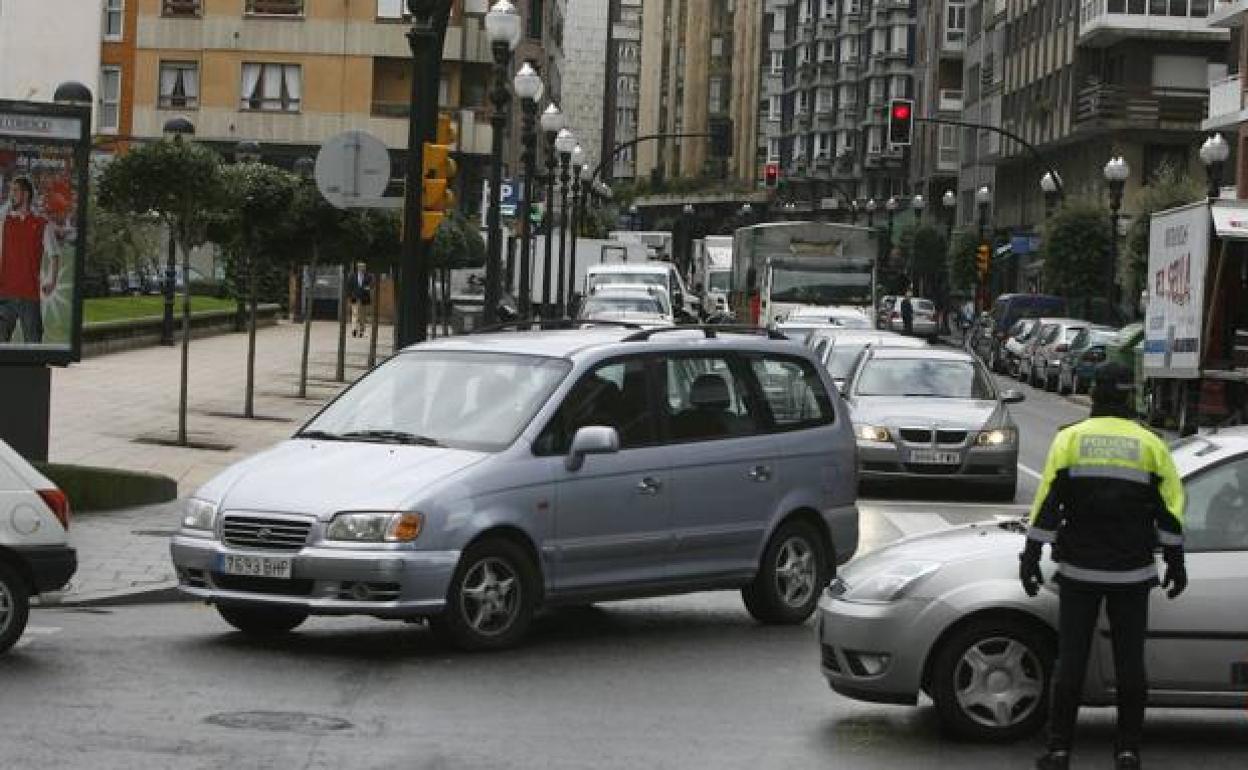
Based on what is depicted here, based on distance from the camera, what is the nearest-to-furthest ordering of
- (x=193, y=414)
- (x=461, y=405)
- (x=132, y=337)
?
(x=461, y=405), (x=193, y=414), (x=132, y=337)

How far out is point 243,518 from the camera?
12914mm

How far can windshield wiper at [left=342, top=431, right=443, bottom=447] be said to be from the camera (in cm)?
1355

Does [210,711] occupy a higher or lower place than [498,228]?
lower

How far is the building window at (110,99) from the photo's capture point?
81.4 meters

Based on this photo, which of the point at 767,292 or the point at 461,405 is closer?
the point at 461,405

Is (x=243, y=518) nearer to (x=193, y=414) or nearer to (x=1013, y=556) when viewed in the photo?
(x=1013, y=556)

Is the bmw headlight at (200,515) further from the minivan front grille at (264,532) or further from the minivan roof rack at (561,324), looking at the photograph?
the minivan roof rack at (561,324)

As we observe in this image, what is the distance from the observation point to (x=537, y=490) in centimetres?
1339

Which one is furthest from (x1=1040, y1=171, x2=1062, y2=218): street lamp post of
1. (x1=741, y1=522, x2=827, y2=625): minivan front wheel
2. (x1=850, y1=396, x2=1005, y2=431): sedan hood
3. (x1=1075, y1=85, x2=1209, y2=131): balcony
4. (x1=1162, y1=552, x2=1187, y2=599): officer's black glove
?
(x1=1162, y1=552, x2=1187, y2=599): officer's black glove

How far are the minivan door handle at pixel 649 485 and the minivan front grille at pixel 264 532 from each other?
6.85 ft

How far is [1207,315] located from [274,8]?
47.6 metres

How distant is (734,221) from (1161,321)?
140508 mm

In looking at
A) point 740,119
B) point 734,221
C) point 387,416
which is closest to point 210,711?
point 387,416

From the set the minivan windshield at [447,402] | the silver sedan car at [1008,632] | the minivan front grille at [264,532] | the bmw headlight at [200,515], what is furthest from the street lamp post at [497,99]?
the silver sedan car at [1008,632]
